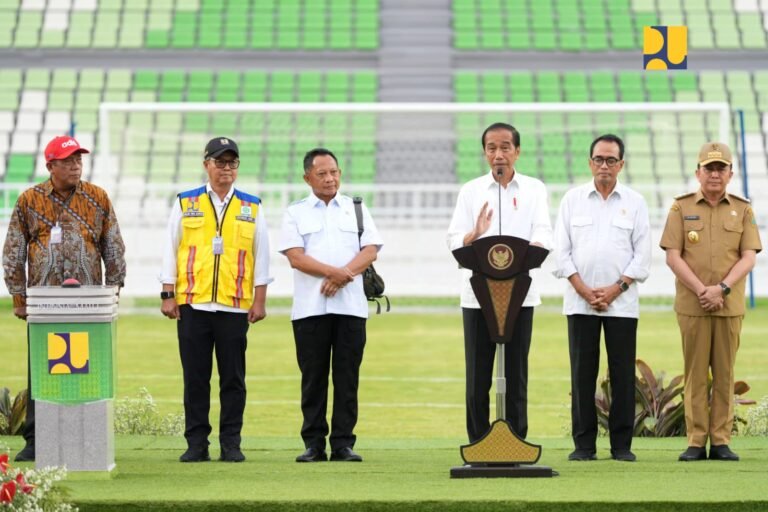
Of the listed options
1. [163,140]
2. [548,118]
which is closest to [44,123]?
[163,140]

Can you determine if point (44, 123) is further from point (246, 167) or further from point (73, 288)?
point (73, 288)

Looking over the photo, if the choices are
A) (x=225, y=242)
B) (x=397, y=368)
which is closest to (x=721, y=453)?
(x=225, y=242)

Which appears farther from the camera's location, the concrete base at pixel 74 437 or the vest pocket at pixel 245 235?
the vest pocket at pixel 245 235

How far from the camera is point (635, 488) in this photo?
18.9 feet

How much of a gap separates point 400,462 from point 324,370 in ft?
1.96

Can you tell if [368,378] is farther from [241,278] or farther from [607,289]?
[607,289]

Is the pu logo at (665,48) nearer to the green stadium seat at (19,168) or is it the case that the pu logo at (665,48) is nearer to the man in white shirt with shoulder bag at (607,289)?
the man in white shirt with shoulder bag at (607,289)

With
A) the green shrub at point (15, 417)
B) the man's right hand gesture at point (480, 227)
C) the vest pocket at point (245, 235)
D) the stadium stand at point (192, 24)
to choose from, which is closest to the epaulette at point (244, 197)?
the vest pocket at point (245, 235)

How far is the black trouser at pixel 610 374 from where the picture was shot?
683 cm

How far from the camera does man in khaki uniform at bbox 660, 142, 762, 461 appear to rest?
6871 mm

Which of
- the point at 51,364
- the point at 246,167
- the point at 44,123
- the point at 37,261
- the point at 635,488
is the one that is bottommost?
the point at 635,488

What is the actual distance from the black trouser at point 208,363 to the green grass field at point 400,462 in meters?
0.21

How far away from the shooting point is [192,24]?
99.0ft

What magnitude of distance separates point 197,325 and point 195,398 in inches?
14.7
